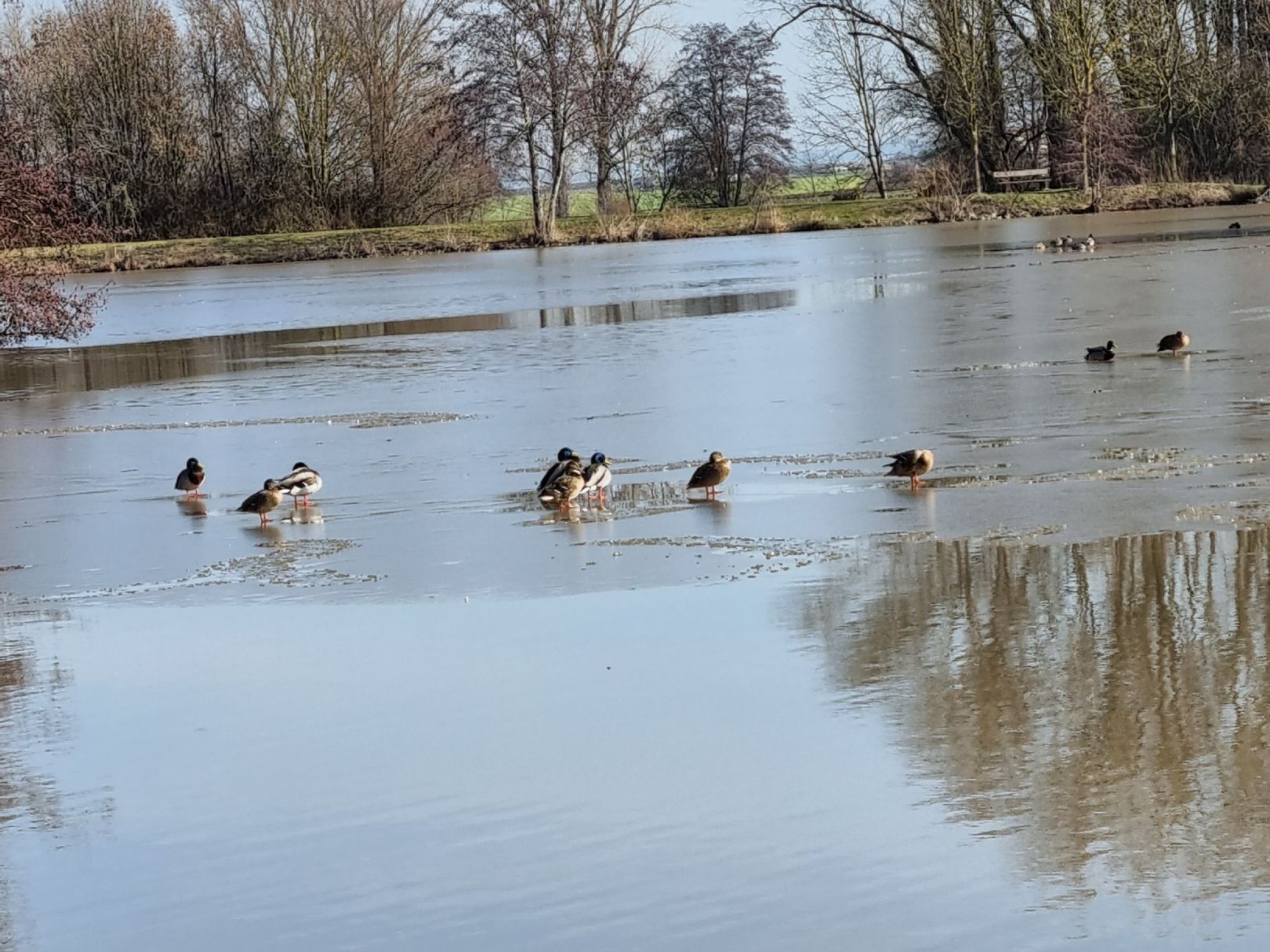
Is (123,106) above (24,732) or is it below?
above

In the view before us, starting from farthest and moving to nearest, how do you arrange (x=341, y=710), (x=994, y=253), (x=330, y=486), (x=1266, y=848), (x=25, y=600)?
(x=994, y=253), (x=330, y=486), (x=25, y=600), (x=341, y=710), (x=1266, y=848)

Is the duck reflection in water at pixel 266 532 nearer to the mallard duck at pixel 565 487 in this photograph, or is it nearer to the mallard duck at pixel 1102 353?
the mallard duck at pixel 565 487

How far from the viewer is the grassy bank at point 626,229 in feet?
177

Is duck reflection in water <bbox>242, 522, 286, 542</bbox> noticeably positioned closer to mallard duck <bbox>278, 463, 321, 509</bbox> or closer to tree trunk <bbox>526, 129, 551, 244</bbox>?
mallard duck <bbox>278, 463, 321, 509</bbox>

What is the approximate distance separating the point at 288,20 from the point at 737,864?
2285 inches

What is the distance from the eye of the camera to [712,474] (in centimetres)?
1069

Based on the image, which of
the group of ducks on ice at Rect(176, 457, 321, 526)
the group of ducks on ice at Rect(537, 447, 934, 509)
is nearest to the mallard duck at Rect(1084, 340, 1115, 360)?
the group of ducks on ice at Rect(537, 447, 934, 509)

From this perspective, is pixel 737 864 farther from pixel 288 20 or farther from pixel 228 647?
pixel 288 20

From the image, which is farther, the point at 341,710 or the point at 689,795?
the point at 341,710

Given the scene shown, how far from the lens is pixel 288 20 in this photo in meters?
59.5

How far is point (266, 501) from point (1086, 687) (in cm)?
624

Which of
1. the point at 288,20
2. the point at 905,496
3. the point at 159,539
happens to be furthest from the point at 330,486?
the point at 288,20

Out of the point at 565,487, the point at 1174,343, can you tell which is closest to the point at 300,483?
the point at 565,487

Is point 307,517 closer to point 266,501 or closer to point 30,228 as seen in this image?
point 266,501
